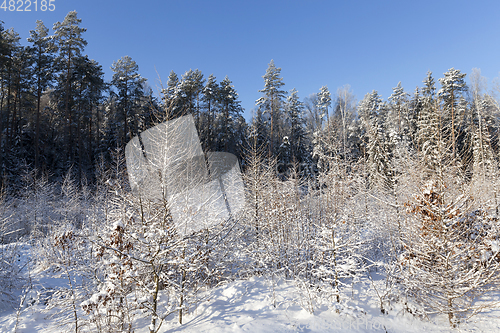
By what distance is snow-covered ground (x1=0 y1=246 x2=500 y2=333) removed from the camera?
544cm

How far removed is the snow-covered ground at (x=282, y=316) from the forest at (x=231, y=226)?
152mm

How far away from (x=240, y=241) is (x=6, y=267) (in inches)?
326

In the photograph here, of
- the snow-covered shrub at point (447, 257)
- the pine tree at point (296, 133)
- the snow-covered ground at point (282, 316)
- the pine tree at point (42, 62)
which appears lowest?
the snow-covered ground at point (282, 316)

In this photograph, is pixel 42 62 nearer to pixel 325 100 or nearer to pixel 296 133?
pixel 296 133

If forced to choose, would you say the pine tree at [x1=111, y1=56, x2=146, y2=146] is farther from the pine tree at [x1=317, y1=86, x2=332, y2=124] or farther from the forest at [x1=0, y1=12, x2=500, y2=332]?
the pine tree at [x1=317, y1=86, x2=332, y2=124]

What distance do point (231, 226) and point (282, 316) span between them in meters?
3.56

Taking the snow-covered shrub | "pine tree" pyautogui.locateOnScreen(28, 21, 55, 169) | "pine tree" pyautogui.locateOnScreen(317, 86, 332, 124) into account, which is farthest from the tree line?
the snow-covered shrub

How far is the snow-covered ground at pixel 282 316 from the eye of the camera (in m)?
5.44

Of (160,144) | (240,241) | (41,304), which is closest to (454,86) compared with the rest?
(240,241)

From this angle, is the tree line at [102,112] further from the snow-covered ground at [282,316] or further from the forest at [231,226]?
the snow-covered ground at [282,316]

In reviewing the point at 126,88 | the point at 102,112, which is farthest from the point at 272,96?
the point at 102,112

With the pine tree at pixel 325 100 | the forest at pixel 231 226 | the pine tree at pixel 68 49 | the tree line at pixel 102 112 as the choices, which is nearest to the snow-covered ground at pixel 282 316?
the forest at pixel 231 226

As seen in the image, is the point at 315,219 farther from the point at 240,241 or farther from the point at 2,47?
the point at 2,47

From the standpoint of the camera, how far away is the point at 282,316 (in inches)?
230
